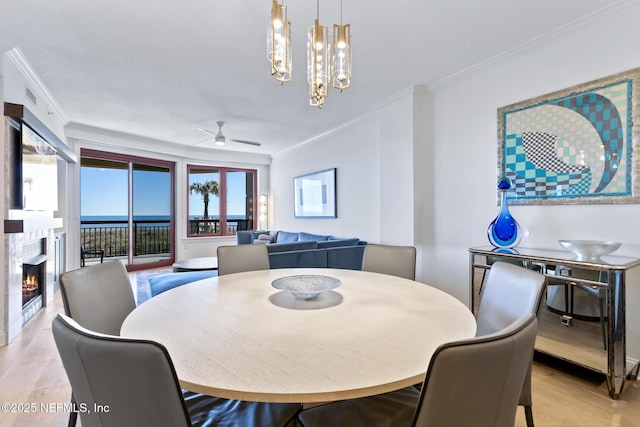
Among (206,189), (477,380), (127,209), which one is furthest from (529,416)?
(206,189)

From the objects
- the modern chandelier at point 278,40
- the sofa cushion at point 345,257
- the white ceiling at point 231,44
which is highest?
the white ceiling at point 231,44

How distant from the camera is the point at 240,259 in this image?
2219 millimetres

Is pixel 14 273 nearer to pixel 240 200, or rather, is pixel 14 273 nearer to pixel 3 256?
pixel 3 256

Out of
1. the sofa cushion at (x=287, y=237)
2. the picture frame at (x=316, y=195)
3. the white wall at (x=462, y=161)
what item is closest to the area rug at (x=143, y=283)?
the sofa cushion at (x=287, y=237)

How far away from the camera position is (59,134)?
14.0 feet

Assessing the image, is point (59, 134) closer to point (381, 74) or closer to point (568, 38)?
point (381, 74)

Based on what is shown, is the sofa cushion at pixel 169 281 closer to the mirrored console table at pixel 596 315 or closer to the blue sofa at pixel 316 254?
the blue sofa at pixel 316 254

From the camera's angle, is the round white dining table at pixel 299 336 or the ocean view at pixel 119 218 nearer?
the round white dining table at pixel 299 336

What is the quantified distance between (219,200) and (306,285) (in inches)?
232

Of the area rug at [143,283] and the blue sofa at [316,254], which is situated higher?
the blue sofa at [316,254]

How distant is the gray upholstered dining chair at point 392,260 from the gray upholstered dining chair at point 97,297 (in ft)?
4.95

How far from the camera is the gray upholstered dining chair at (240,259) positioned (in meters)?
2.15

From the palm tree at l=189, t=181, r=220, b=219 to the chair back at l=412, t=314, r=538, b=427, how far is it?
268 inches

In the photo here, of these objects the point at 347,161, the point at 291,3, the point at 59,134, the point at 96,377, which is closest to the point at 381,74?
the point at 291,3
